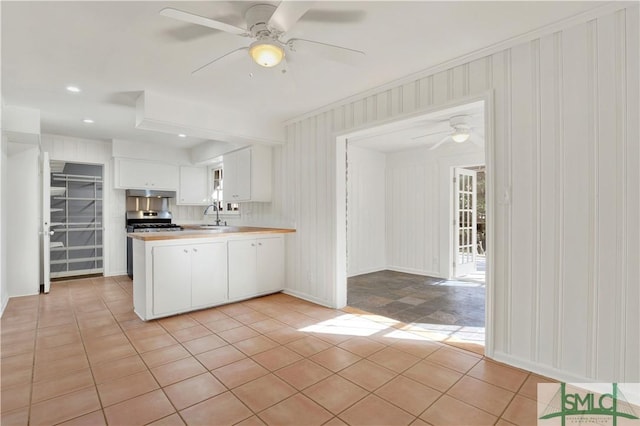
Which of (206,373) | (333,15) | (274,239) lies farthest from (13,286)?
(333,15)

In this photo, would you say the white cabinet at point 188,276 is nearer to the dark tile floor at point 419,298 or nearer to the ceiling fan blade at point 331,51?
the dark tile floor at point 419,298

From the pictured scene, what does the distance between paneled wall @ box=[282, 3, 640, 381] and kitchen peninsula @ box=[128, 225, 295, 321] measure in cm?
282

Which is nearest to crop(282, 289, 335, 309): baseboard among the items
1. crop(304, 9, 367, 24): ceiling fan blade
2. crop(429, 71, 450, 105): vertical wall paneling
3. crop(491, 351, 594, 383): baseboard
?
crop(491, 351, 594, 383): baseboard

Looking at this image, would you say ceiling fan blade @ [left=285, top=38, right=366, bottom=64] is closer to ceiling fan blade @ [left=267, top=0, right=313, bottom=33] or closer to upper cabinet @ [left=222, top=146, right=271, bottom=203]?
ceiling fan blade @ [left=267, top=0, right=313, bottom=33]

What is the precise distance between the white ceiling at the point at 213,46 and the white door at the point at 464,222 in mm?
3269

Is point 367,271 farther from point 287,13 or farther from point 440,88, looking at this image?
point 287,13

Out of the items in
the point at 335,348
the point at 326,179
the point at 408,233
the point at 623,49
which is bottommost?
the point at 335,348

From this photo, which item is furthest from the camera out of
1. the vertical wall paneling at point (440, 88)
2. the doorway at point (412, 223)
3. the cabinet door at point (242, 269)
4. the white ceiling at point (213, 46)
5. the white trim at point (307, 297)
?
the doorway at point (412, 223)

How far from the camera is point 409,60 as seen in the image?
8.71ft

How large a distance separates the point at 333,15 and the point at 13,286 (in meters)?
5.40

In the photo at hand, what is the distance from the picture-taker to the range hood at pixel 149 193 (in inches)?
226

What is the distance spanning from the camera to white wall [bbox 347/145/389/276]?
581cm

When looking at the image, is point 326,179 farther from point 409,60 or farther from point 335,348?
point 335,348
